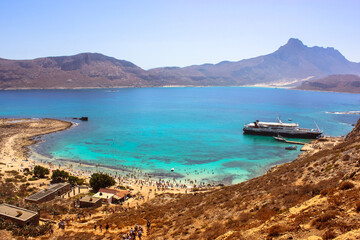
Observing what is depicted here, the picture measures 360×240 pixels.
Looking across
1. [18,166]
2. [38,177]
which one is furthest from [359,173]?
[18,166]

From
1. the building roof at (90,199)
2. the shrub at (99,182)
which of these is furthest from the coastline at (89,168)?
the building roof at (90,199)

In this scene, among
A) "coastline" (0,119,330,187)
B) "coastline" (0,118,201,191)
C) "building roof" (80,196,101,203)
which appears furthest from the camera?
"coastline" (0,119,330,187)

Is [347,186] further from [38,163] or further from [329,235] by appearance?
[38,163]

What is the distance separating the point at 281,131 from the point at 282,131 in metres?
0.31

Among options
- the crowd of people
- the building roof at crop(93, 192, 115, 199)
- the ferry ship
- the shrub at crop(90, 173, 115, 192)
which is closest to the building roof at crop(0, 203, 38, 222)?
the crowd of people

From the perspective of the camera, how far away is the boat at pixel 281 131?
85312mm

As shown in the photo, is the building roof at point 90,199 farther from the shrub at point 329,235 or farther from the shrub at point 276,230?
the shrub at point 329,235

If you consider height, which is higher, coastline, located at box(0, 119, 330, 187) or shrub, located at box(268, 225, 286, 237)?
shrub, located at box(268, 225, 286, 237)

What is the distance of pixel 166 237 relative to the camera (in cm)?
1966

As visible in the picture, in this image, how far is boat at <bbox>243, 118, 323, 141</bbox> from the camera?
8531cm

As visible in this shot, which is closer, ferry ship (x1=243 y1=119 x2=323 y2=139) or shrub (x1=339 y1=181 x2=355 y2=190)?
shrub (x1=339 y1=181 x2=355 y2=190)

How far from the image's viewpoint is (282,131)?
87.8 metres

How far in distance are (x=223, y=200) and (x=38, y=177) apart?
3577cm

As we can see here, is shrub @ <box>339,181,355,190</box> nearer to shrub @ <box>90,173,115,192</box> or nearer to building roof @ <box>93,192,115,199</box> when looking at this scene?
building roof @ <box>93,192,115,199</box>
